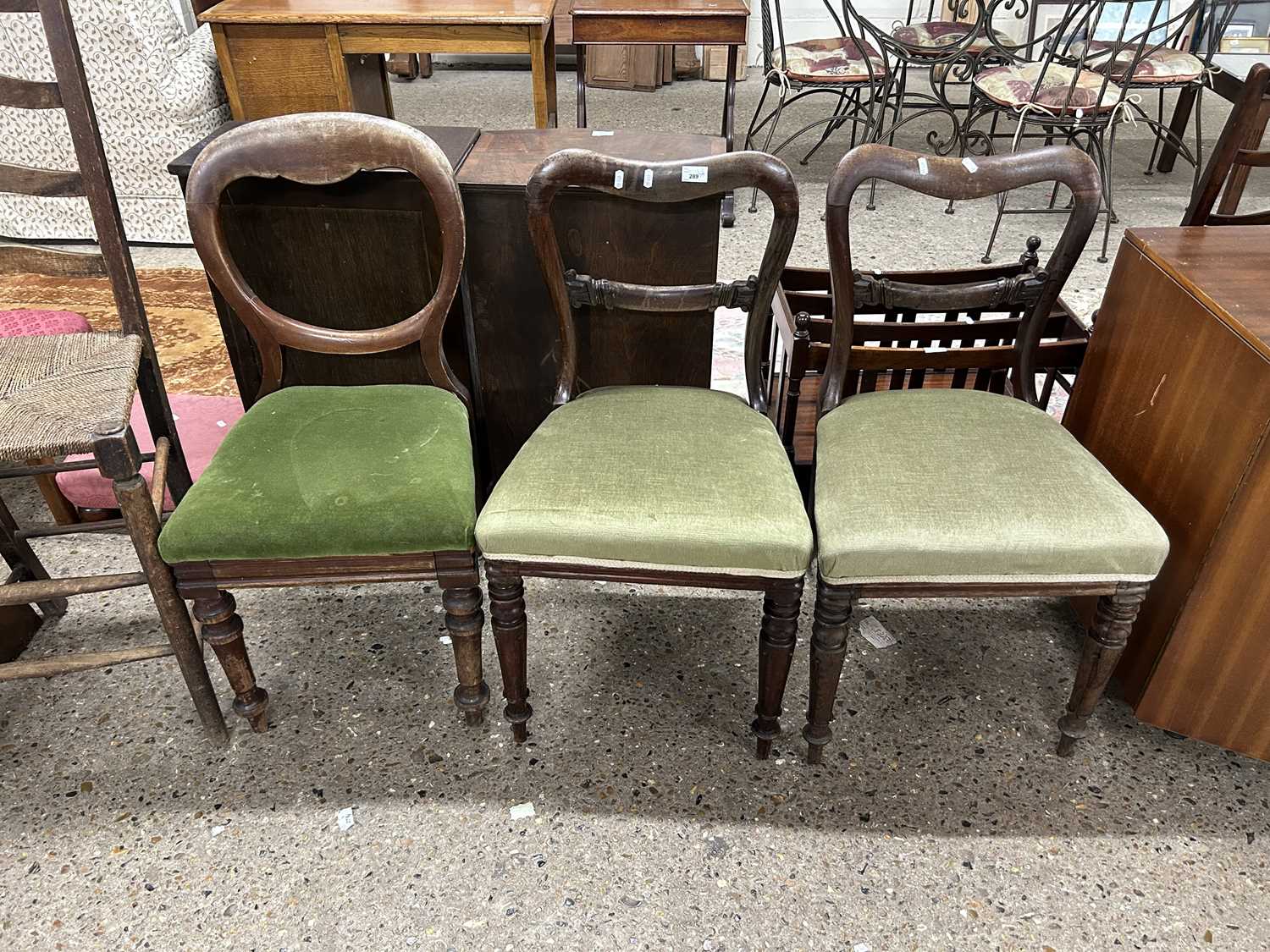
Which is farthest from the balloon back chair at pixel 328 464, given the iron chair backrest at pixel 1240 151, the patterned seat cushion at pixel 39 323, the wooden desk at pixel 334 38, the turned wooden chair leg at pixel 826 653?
the wooden desk at pixel 334 38

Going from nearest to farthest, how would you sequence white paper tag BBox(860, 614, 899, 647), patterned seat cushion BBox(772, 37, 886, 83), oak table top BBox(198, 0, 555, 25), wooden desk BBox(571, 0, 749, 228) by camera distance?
white paper tag BBox(860, 614, 899, 647) → oak table top BBox(198, 0, 555, 25) → wooden desk BBox(571, 0, 749, 228) → patterned seat cushion BBox(772, 37, 886, 83)

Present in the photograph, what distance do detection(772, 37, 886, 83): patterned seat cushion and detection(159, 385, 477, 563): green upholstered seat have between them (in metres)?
2.93

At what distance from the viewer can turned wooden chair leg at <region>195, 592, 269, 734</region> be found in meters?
1.30

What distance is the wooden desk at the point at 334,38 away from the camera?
9.74 ft

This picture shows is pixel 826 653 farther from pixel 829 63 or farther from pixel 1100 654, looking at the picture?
pixel 829 63

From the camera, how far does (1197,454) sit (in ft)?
4.22

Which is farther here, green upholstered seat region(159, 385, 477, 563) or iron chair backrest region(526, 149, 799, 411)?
iron chair backrest region(526, 149, 799, 411)

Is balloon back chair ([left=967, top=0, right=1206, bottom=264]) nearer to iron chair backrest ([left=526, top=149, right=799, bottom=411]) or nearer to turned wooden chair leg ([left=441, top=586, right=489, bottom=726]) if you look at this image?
iron chair backrest ([left=526, top=149, right=799, bottom=411])

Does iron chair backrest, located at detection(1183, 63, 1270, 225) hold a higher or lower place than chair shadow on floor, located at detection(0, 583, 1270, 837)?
higher

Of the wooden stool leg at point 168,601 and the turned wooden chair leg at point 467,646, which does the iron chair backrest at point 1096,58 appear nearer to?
the turned wooden chair leg at point 467,646

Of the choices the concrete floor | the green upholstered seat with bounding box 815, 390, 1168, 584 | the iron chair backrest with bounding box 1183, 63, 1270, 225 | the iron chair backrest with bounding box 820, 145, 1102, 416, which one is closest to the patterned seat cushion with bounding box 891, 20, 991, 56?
the iron chair backrest with bounding box 1183, 63, 1270, 225

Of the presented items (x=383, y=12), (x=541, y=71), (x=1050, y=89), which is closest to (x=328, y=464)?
(x=541, y=71)

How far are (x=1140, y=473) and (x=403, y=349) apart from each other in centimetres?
132

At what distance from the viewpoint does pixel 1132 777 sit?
1.44 meters
